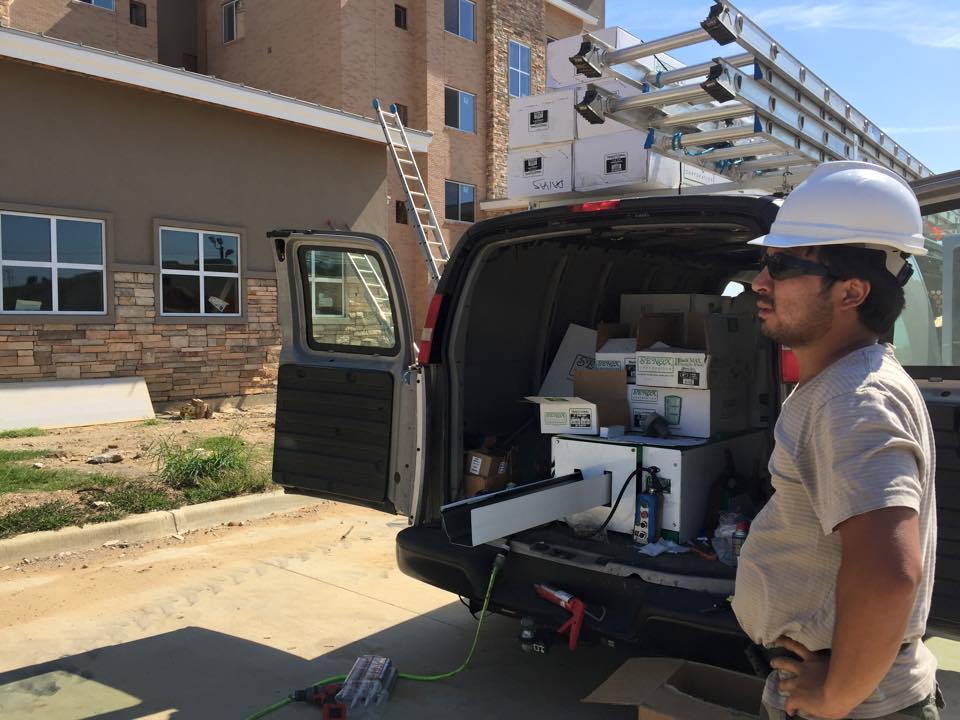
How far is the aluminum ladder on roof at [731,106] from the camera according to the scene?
12.8 ft

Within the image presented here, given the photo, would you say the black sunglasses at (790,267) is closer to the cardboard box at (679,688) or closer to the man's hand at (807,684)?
the man's hand at (807,684)

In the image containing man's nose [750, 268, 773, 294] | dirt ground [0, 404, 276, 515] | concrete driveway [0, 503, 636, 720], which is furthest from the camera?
dirt ground [0, 404, 276, 515]

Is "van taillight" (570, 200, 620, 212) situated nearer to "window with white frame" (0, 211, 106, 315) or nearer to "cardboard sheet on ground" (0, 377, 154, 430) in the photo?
A: "cardboard sheet on ground" (0, 377, 154, 430)

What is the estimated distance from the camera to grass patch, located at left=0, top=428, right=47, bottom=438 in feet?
32.5

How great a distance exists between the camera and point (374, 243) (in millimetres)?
4172

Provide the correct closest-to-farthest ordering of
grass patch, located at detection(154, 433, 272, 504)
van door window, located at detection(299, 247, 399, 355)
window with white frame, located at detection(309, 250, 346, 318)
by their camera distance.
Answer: van door window, located at detection(299, 247, 399, 355)
window with white frame, located at detection(309, 250, 346, 318)
grass patch, located at detection(154, 433, 272, 504)

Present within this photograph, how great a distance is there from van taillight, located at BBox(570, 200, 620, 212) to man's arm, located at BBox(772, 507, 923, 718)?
2.38 meters

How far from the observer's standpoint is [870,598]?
4.69 feet

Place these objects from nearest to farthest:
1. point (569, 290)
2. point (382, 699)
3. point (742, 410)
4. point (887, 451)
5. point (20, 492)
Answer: point (887, 451) < point (382, 699) < point (742, 410) < point (569, 290) < point (20, 492)

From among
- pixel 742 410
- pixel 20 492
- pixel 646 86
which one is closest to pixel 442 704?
pixel 742 410

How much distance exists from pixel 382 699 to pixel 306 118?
1190 centimetres

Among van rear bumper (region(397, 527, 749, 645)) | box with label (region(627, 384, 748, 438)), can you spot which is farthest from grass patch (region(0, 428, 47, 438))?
box with label (region(627, 384, 748, 438))

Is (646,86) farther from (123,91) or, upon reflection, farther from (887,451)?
(123,91)

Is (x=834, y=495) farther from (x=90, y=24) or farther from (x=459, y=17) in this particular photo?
(x=459, y=17)
